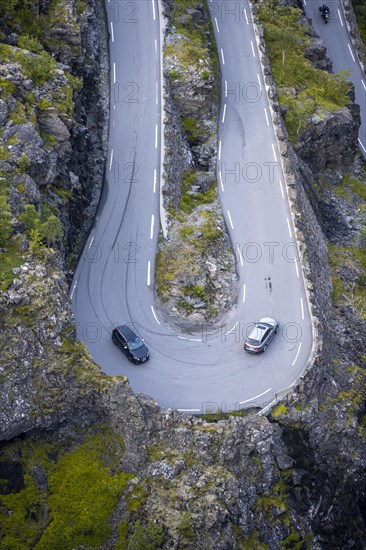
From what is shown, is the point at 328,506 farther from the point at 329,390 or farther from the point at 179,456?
the point at 179,456

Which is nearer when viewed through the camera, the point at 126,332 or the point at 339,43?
the point at 126,332

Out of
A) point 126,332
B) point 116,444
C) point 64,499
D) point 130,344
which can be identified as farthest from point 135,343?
point 64,499

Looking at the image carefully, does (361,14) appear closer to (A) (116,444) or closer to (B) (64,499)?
(A) (116,444)

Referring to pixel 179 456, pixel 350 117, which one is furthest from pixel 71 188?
pixel 350 117

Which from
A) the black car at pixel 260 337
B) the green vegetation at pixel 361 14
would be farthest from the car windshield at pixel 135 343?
the green vegetation at pixel 361 14

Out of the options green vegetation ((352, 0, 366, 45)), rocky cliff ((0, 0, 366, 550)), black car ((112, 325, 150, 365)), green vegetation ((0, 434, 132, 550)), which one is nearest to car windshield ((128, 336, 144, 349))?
black car ((112, 325, 150, 365))

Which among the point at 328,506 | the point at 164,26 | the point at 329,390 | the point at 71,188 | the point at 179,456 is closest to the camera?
the point at 179,456

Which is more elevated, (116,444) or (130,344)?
(130,344)
